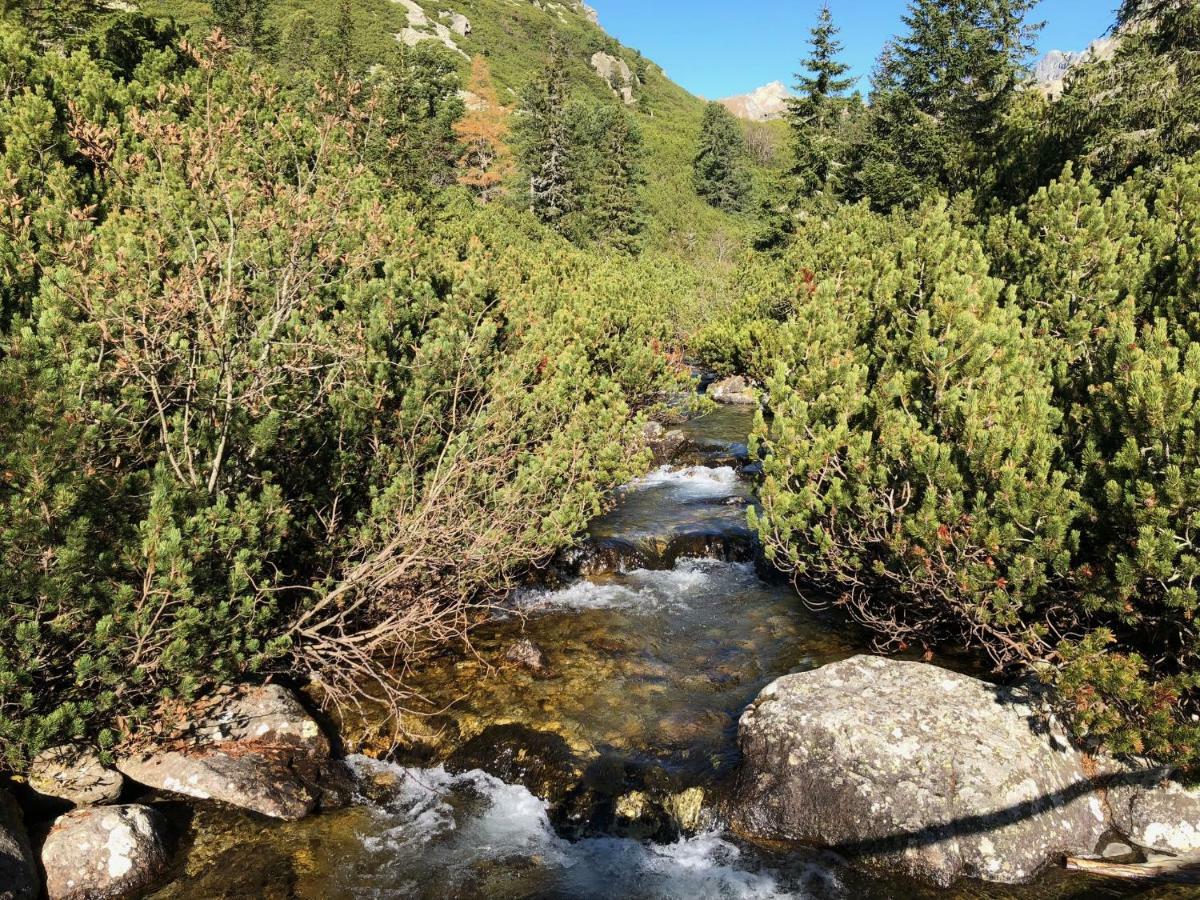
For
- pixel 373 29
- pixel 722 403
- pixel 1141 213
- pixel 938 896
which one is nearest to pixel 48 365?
pixel 938 896

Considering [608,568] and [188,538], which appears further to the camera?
[608,568]

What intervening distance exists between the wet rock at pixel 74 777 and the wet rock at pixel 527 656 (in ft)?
14.1

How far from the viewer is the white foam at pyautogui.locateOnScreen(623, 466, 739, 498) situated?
52.2 ft

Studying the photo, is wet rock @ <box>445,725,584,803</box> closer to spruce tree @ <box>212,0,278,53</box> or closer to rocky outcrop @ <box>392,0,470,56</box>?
spruce tree @ <box>212,0,278,53</box>

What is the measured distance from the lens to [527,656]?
9008 mm

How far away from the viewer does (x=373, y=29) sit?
7400 cm

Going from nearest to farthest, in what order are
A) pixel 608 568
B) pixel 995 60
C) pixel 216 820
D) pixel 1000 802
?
1. pixel 1000 802
2. pixel 216 820
3. pixel 608 568
4. pixel 995 60

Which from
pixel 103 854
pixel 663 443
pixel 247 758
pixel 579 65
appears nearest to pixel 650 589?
pixel 247 758

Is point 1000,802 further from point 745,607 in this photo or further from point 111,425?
point 111,425

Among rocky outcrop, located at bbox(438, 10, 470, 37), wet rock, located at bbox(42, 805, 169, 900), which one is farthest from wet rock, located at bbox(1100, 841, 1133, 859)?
rocky outcrop, located at bbox(438, 10, 470, 37)

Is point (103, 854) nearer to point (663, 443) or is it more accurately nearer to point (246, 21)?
point (663, 443)

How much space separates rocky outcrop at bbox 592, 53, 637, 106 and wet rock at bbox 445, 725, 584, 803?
10041cm

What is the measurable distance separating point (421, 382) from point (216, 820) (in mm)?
4879

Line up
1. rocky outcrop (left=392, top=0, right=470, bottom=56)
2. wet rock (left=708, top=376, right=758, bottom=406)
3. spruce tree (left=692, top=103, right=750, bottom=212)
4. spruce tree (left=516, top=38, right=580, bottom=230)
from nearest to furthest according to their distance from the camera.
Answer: wet rock (left=708, top=376, right=758, bottom=406) → spruce tree (left=516, top=38, right=580, bottom=230) → spruce tree (left=692, top=103, right=750, bottom=212) → rocky outcrop (left=392, top=0, right=470, bottom=56)
